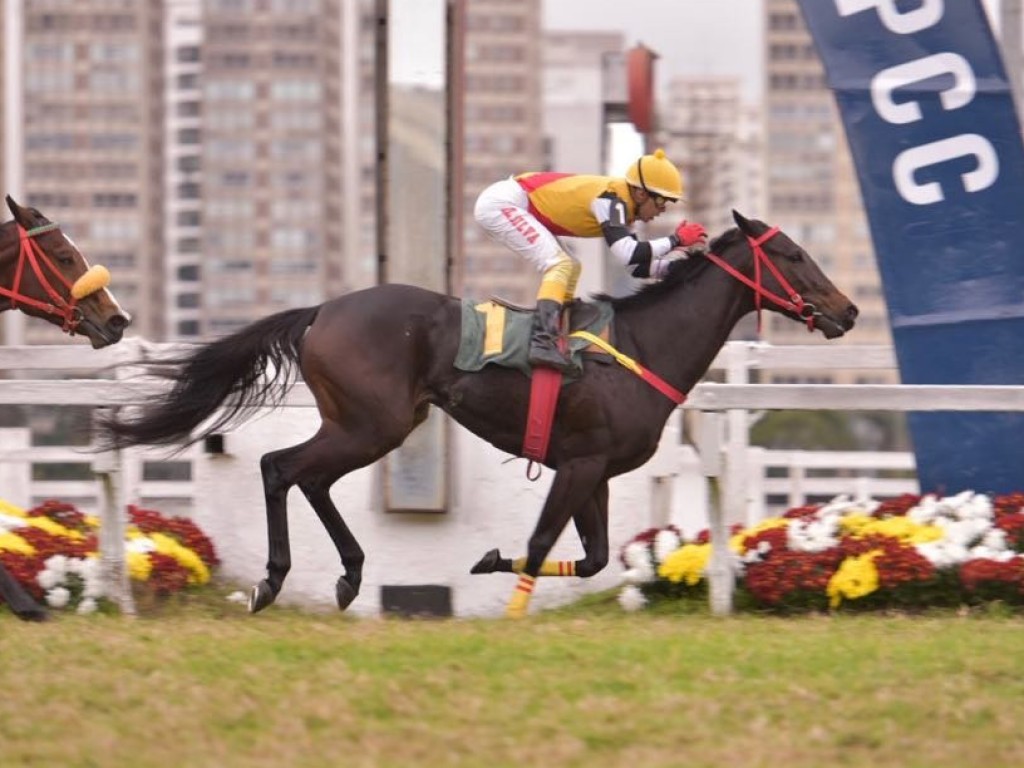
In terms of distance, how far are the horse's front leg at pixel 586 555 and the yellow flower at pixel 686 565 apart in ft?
1.55

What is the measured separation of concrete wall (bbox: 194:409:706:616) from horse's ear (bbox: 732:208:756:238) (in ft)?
6.76

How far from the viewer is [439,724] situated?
577 cm

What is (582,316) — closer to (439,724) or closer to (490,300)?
(490,300)

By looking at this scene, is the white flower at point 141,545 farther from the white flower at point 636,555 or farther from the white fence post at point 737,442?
the white fence post at point 737,442

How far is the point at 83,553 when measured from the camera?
28.3ft

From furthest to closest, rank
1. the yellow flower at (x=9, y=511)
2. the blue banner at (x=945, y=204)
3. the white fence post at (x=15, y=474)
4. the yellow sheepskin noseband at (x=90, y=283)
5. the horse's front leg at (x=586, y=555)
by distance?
1. the white fence post at (x=15, y=474)
2. the blue banner at (x=945, y=204)
3. the yellow flower at (x=9, y=511)
4. the yellow sheepskin noseband at (x=90, y=283)
5. the horse's front leg at (x=586, y=555)

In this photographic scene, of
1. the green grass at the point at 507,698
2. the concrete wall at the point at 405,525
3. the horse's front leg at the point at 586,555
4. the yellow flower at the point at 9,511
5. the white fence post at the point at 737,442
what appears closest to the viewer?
the green grass at the point at 507,698

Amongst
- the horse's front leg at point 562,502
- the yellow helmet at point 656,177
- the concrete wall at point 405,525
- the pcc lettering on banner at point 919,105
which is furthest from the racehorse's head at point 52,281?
the pcc lettering on banner at point 919,105

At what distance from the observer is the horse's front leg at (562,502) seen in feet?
26.7

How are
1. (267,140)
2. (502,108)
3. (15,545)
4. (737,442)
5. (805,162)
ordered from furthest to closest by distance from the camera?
(805,162) → (502,108) → (267,140) → (737,442) → (15,545)

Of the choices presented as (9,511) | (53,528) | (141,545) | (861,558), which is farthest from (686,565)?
(9,511)

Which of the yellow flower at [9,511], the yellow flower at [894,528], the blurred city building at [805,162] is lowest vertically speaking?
the yellow flower at [894,528]

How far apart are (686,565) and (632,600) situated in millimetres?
292

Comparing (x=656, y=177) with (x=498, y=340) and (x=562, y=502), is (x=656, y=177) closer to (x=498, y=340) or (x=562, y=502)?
(x=498, y=340)
